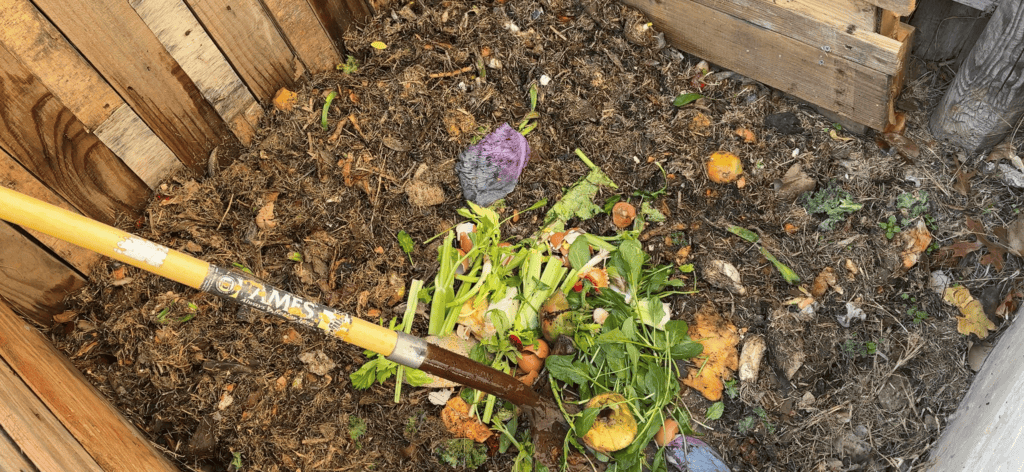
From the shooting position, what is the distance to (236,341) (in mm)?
2291

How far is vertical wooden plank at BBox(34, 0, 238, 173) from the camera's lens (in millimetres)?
2039

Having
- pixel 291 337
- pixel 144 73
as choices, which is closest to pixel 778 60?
pixel 291 337

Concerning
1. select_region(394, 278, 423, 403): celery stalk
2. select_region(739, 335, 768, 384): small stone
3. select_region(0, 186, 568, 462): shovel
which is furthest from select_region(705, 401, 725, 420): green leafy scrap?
select_region(394, 278, 423, 403): celery stalk

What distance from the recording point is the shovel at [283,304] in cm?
145

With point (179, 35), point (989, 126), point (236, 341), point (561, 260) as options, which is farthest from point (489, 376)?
point (989, 126)

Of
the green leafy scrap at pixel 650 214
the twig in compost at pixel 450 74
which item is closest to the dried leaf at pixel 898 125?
the green leafy scrap at pixel 650 214

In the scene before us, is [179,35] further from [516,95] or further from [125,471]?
[125,471]

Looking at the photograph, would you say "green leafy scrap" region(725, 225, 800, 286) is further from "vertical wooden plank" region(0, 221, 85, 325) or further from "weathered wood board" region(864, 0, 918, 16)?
"vertical wooden plank" region(0, 221, 85, 325)

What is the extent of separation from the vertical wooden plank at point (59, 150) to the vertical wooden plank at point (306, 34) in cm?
76

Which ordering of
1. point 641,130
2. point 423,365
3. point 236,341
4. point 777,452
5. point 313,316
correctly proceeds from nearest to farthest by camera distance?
point 313,316 < point 423,365 < point 777,452 < point 236,341 < point 641,130

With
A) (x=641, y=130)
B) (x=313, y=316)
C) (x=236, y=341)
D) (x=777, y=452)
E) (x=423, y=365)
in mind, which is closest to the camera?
(x=313, y=316)

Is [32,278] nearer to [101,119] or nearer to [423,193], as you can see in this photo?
[101,119]

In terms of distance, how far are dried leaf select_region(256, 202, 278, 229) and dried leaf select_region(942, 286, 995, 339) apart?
2363 mm

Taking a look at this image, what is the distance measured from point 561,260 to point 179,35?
1.53 metres
